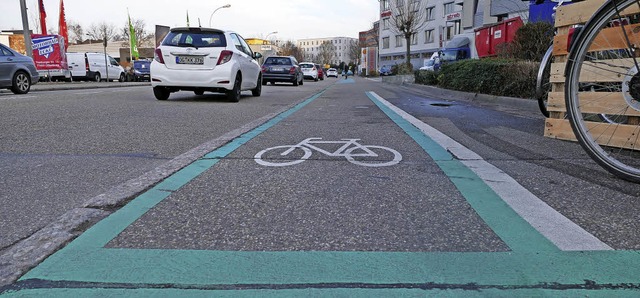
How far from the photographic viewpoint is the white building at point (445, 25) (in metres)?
36.2

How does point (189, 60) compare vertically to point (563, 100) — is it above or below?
above

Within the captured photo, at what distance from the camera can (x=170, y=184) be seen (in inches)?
117

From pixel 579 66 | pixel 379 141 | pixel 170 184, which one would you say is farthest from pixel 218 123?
pixel 579 66

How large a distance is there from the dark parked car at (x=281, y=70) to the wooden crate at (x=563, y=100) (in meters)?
19.8

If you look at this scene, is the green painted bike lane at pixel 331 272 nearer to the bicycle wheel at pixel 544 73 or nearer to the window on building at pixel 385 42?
the bicycle wheel at pixel 544 73

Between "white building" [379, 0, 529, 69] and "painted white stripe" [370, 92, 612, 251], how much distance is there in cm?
2786

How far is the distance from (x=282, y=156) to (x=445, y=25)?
6470 centimetres

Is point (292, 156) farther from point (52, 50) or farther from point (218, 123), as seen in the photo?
point (52, 50)

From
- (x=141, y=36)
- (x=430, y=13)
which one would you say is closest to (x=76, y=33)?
(x=141, y=36)

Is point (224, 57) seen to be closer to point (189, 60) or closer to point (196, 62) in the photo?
point (196, 62)

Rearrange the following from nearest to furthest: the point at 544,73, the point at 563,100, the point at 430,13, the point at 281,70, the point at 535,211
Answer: the point at 535,211, the point at 563,100, the point at 544,73, the point at 281,70, the point at 430,13

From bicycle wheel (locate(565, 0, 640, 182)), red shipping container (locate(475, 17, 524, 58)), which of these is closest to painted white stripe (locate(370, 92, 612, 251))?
bicycle wheel (locate(565, 0, 640, 182))

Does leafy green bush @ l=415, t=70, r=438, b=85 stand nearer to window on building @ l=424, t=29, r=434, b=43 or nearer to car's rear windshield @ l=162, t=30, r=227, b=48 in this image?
car's rear windshield @ l=162, t=30, r=227, b=48

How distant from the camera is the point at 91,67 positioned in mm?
29844
